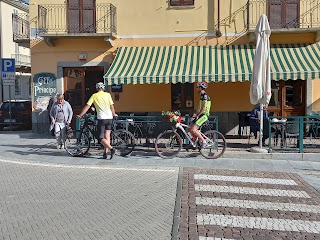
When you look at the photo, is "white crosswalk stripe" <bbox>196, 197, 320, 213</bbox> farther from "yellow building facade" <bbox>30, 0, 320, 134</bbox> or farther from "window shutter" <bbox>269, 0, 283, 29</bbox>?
"window shutter" <bbox>269, 0, 283, 29</bbox>

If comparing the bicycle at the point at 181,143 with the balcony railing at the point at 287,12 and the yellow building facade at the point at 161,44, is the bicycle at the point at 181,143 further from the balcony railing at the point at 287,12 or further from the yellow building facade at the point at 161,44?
the balcony railing at the point at 287,12

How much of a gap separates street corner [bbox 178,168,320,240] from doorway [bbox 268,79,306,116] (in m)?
6.57

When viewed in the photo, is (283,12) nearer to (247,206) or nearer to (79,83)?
(79,83)

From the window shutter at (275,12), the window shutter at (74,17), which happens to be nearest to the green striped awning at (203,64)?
the window shutter at (275,12)

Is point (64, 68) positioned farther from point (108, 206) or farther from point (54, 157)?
point (108, 206)

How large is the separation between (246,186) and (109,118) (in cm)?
393

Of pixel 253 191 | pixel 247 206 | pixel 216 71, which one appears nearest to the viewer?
pixel 247 206

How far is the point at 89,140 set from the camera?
10789mm

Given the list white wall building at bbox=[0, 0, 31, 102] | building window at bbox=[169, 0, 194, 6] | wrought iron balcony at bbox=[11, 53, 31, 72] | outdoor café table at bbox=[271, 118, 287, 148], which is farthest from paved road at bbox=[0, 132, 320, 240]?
wrought iron balcony at bbox=[11, 53, 31, 72]

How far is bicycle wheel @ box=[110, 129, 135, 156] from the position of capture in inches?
419

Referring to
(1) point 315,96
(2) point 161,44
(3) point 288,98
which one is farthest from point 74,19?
(1) point 315,96

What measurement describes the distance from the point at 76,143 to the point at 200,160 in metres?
3.22

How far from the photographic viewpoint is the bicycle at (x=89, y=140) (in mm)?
10664

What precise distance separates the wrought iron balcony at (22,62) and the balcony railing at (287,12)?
19194 mm
